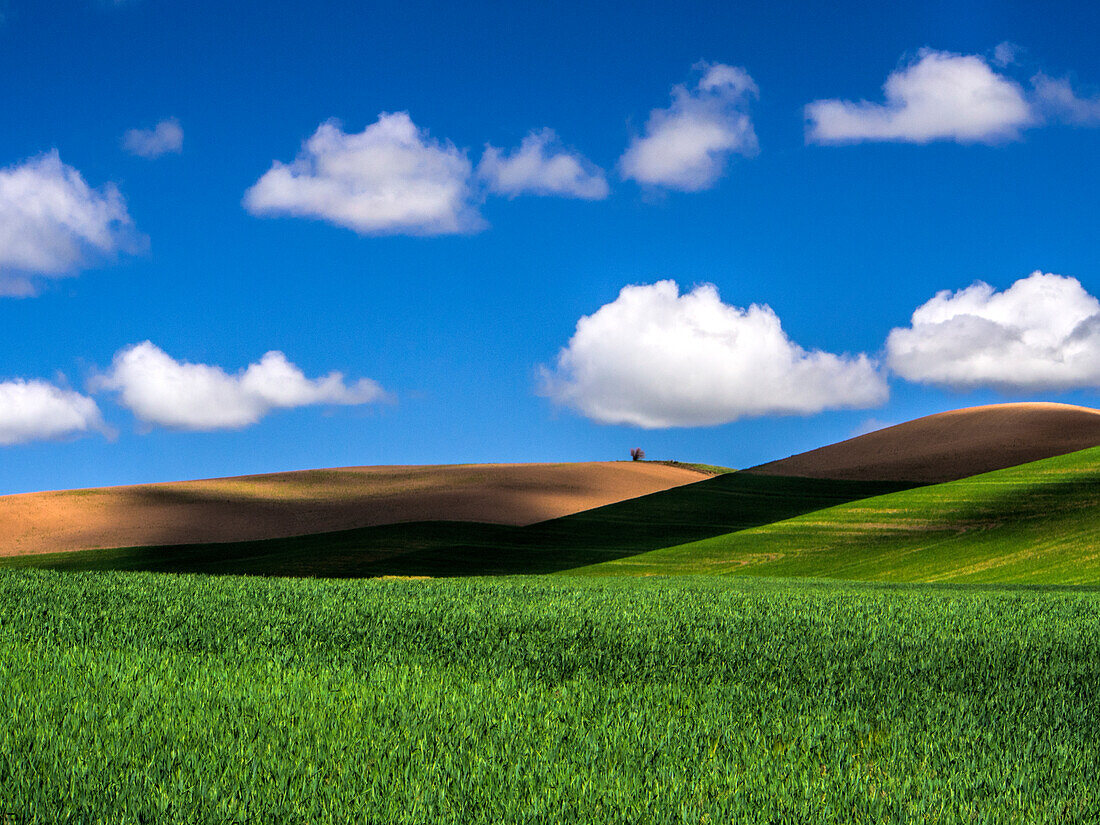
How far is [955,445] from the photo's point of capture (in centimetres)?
6350

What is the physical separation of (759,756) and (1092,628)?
9.32 metres

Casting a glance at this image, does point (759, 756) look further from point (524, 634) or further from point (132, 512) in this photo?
point (132, 512)

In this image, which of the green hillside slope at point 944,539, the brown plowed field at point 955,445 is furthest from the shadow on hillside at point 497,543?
the green hillside slope at point 944,539

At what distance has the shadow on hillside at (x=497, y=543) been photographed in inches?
1697

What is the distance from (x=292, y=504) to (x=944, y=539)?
44601 mm

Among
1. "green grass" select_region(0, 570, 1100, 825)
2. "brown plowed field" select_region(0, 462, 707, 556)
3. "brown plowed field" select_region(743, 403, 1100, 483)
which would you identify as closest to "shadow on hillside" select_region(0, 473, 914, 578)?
"brown plowed field" select_region(0, 462, 707, 556)

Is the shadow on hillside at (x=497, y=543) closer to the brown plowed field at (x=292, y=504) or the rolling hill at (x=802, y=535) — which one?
the rolling hill at (x=802, y=535)

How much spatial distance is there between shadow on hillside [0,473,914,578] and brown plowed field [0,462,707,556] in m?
3.12

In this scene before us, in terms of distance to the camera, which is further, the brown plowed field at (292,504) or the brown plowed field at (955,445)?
the brown plowed field at (955,445)

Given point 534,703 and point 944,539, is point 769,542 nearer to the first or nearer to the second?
point 944,539

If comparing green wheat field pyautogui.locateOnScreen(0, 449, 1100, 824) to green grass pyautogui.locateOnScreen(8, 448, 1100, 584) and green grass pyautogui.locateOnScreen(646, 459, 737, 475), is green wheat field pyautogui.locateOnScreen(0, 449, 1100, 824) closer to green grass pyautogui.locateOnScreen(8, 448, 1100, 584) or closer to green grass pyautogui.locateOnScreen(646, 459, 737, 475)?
green grass pyautogui.locateOnScreen(8, 448, 1100, 584)

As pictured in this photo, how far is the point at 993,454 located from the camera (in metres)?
59.8

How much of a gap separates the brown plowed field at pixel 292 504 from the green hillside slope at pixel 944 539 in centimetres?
1830

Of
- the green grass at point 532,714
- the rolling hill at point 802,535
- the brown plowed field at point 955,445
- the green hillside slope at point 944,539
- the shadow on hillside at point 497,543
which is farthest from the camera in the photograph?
the brown plowed field at point 955,445
